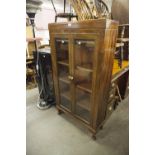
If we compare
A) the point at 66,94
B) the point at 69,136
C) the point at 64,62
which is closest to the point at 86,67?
the point at 64,62

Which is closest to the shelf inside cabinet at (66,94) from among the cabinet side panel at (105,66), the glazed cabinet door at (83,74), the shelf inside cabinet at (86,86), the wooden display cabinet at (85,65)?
the wooden display cabinet at (85,65)

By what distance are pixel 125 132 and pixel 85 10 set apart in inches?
75.6

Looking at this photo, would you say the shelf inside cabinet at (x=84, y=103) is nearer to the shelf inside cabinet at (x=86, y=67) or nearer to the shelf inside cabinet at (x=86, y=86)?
the shelf inside cabinet at (x=86, y=86)

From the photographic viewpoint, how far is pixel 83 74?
5.80 ft

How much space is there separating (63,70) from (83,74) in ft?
1.30

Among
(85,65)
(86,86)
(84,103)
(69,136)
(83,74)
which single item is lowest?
(69,136)

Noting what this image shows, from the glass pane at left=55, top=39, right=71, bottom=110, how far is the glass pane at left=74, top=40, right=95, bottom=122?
0.19m

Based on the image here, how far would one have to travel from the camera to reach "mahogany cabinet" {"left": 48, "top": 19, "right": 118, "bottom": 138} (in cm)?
141

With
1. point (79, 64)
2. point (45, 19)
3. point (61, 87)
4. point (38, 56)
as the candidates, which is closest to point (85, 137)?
point (61, 87)

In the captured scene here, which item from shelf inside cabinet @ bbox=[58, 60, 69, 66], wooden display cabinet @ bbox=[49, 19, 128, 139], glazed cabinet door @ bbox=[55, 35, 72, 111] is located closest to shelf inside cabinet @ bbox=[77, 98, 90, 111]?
wooden display cabinet @ bbox=[49, 19, 128, 139]

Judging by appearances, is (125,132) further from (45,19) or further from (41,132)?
(45,19)

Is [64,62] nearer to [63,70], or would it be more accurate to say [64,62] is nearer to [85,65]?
[63,70]

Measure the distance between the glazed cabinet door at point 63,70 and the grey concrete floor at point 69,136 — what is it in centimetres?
31
